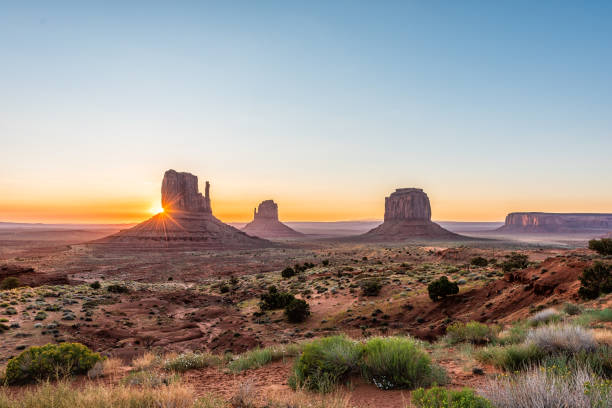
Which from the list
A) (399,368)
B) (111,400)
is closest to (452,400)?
(399,368)

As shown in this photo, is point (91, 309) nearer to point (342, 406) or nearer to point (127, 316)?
point (127, 316)

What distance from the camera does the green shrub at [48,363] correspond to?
7570 mm

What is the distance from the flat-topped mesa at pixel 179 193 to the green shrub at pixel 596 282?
122 metres

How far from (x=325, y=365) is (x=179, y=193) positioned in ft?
409

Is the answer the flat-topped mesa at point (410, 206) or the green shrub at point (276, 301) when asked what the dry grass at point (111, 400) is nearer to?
the green shrub at point (276, 301)

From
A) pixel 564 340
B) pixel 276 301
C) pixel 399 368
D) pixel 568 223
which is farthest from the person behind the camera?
pixel 568 223

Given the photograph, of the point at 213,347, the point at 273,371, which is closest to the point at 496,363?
the point at 273,371

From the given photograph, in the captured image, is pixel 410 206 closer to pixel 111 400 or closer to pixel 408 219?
pixel 408 219

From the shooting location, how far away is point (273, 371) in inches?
297

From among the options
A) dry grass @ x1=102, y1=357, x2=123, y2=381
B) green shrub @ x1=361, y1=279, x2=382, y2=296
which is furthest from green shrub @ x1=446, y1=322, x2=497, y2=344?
green shrub @ x1=361, y1=279, x2=382, y2=296

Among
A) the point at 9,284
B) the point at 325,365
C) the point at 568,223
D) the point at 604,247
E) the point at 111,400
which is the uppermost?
the point at 111,400

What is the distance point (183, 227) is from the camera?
344ft

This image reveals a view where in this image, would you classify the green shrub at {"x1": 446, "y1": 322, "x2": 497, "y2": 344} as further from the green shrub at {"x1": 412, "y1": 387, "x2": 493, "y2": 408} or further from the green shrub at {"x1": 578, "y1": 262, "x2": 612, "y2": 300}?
the green shrub at {"x1": 578, "y1": 262, "x2": 612, "y2": 300}

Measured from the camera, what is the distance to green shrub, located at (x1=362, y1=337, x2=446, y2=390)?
220 inches
